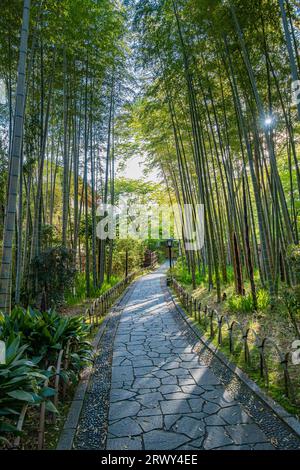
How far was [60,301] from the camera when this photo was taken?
5.51m

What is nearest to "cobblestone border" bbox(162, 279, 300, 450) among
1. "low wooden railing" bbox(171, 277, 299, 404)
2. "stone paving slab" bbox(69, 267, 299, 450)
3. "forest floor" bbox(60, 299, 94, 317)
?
"stone paving slab" bbox(69, 267, 299, 450)

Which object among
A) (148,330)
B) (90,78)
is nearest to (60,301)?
(148,330)

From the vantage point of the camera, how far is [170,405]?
2416 millimetres

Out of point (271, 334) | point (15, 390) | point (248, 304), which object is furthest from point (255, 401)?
point (248, 304)

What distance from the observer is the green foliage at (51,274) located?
517cm

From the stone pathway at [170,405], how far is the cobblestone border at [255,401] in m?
0.07

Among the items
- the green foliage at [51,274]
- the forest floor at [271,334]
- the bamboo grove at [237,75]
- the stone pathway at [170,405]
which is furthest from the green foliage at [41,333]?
the bamboo grove at [237,75]

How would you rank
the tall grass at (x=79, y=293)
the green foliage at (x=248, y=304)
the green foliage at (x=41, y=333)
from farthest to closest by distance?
1. the tall grass at (x=79, y=293)
2. the green foliage at (x=248, y=304)
3. the green foliage at (x=41, y=333)

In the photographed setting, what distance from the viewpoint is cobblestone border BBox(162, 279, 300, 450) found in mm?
1889

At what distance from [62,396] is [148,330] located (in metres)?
2.48

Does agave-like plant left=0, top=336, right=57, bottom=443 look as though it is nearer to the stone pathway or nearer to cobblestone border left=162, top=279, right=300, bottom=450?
the stone pathway

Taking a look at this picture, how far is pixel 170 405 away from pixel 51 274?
3517mm

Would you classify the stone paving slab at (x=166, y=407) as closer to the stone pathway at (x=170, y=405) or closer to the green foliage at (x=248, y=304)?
the stone pathway at (x=170, y=405)
